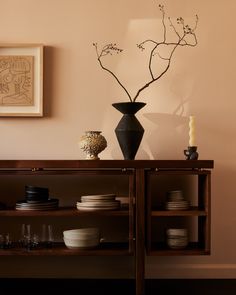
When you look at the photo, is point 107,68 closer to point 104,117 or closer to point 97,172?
point 104,117

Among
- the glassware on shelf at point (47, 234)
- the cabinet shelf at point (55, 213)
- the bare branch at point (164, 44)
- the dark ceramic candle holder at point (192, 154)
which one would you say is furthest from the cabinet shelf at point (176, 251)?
the bare branch at point (164, 44)

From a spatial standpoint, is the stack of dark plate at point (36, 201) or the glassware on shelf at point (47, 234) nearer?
the stack of dark plate at point (36, 201)

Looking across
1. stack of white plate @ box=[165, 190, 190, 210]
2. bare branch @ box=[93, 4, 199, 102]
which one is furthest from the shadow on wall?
stack of white plate @ box=[165, 190, 190, 210]

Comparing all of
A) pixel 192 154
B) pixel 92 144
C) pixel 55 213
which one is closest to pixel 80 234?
pixel 55 213

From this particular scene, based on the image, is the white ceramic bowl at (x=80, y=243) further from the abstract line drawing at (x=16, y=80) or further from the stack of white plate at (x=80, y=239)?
the abstract line drawing at (x=16, y=80)

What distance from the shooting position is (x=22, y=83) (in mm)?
2381

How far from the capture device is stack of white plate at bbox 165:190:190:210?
6.84 feet

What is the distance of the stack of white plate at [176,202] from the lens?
208 cm

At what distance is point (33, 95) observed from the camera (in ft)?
7.80

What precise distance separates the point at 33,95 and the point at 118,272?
1.17 metres

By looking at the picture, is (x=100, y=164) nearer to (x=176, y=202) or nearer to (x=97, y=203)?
(x=97, y=203)

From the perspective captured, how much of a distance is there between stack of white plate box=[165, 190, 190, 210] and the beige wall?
0.32 meters

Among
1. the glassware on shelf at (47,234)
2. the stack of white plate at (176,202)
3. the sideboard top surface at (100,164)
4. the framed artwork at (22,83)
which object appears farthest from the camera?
the framed artwork at (22,83)

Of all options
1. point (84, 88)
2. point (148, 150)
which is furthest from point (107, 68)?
point (148, 150)
